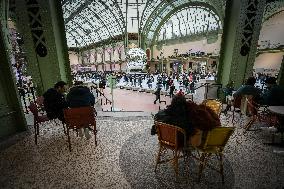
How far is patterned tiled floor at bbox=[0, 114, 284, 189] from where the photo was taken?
3.01 m

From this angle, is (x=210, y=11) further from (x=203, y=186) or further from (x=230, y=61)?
(x=203, y=186)

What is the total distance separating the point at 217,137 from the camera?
2809mm

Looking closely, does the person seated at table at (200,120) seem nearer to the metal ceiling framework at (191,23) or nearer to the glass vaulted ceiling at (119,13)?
the glass vaulted ceiling at (119,13)

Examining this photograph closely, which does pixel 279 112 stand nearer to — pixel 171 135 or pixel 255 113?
pixel 255 113

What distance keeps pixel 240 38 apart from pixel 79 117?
6.66 meters

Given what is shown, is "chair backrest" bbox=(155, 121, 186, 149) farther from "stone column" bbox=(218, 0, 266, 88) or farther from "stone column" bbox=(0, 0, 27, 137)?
"stone column" bbox=(218, 0, 266, 88)

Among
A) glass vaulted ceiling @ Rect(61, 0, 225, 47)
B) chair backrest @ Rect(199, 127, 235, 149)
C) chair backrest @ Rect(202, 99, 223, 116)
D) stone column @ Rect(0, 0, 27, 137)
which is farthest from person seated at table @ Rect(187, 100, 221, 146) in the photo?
glass vaulted ceiling @ Rect(61, 0, 225, 47)

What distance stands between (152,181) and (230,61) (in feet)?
20.8

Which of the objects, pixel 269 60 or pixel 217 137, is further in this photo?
pixel 269 60

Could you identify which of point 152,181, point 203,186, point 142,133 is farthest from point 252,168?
point 142,133

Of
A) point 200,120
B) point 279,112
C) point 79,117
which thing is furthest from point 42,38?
point 279,112

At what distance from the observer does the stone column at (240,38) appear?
7.14m

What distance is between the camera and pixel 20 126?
5.19 m

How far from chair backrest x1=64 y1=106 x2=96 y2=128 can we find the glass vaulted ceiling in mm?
24817
